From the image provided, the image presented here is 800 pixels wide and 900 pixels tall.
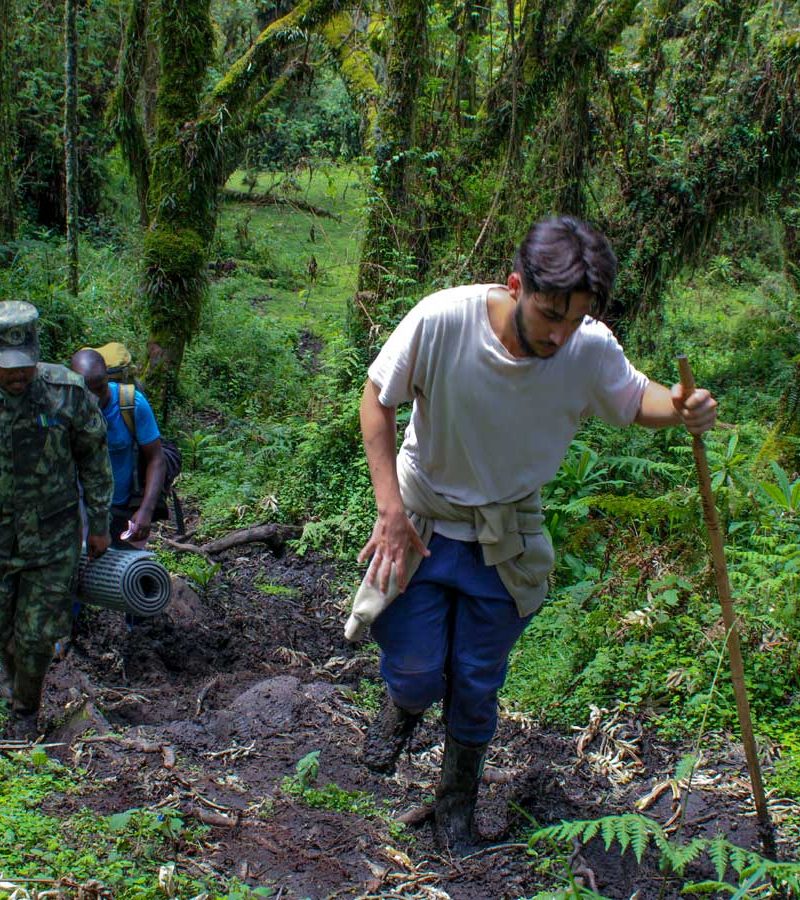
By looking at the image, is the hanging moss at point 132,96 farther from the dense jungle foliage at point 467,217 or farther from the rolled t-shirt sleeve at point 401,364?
the rolled t-shirt sleeve at point 401,364

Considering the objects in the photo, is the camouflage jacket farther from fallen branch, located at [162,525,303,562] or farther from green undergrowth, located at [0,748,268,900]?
fallen branch, located at [162,525,303,562]

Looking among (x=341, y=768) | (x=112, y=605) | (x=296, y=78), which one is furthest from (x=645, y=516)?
(x=296, y=78)

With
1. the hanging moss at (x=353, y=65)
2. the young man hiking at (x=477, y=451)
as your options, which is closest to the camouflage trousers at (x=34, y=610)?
the young man hiking at (x=477, y=451)

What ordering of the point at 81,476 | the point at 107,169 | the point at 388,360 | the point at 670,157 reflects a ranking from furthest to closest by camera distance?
the point at 107,169
the point at 670,157
the point at 81,476
the point at 388,360

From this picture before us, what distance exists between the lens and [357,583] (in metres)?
7.49

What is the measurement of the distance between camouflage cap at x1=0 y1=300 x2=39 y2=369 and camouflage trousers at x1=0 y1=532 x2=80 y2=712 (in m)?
0.98

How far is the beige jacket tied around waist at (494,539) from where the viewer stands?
12.5 feet

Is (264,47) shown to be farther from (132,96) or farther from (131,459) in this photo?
(131,459)

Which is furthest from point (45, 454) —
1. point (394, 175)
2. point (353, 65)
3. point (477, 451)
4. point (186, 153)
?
point (353, 65)

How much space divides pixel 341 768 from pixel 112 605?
150 centimetres

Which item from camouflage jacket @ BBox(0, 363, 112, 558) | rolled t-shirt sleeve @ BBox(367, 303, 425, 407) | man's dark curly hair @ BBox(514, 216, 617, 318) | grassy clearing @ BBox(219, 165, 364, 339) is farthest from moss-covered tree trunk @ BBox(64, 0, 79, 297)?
man's dark curly hair @ BBox(514, 216, 617, 318)

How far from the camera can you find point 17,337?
4438 mm

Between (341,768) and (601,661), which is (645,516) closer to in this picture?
(601,661)

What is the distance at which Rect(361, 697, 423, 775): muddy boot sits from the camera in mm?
4500
